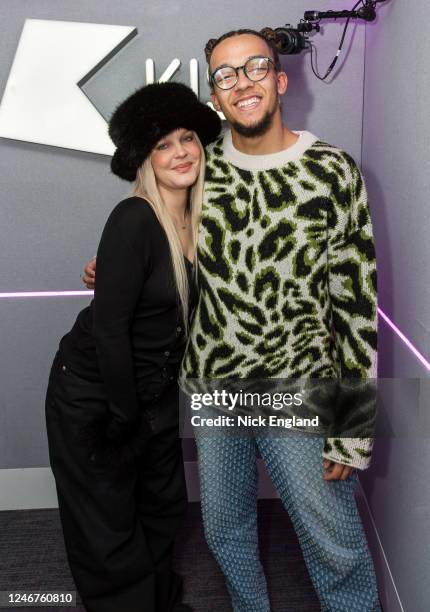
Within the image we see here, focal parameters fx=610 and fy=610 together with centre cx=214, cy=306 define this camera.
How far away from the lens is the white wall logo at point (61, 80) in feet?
7.33

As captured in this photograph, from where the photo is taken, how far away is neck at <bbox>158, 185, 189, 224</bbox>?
1.66 meters

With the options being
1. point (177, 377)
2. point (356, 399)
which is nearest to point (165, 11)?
point (177, 377)

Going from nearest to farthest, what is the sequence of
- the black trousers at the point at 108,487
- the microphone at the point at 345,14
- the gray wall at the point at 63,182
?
1. the black trousers at the point at 108,487
2. the microphone at the point at 345,14
3. the gray wall at the point at 63,182

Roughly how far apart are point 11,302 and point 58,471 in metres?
0.90

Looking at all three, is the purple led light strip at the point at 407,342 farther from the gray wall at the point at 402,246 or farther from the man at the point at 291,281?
the man at the point at 291,281

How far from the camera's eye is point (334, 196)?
1.51 meters

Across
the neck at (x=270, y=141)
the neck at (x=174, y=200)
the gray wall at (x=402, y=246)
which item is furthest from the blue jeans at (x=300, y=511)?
the neck at (x=270, y=141)

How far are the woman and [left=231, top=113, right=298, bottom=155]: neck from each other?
0.45ft

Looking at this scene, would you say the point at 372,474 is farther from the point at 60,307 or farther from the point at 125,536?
the point at 60,307

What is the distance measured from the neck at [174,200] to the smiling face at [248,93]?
24 centimetres

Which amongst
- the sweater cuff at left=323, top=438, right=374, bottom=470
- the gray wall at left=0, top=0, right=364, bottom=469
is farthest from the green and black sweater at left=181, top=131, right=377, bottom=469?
the gray wall at left=0, top=0, right=364, bottom=469

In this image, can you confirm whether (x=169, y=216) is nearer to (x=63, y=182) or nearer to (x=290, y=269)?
(x=290, y=269)

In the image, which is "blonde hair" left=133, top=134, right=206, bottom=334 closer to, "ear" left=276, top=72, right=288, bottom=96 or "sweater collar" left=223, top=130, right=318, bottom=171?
"sweater collar" left=223, top=130, right=318, bottom=171

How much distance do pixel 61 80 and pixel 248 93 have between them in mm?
1046
